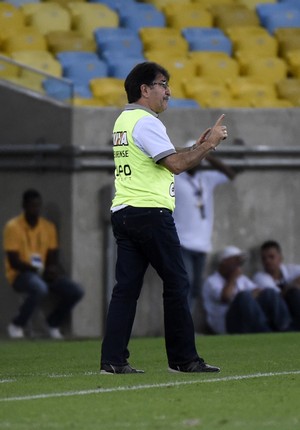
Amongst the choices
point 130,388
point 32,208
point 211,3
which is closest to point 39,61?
point 32,208

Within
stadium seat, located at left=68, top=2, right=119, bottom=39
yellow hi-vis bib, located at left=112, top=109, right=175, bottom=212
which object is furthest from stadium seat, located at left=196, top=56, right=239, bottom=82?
yellow hi-vis bib, located at left=112, top=109, right=175, bottom=212

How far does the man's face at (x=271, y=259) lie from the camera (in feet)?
50.9

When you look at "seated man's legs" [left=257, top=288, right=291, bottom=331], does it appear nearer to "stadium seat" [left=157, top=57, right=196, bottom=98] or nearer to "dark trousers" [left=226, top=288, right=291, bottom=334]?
"dark trousers" [left=226, top=288, right=291, bottom=334]

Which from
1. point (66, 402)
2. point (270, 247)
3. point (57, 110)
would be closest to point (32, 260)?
point (57, 110)

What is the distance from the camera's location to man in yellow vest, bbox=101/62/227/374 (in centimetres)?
847

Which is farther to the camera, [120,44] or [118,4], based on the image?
[118,4]

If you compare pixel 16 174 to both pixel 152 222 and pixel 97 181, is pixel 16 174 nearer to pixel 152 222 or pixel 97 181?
pixel 97 181

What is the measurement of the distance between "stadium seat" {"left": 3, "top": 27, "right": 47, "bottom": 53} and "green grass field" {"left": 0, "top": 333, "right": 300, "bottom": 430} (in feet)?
20.8

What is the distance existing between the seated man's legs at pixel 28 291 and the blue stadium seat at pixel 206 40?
4940mm

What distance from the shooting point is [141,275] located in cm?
862

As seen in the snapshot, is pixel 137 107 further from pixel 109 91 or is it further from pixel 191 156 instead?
pixel 109 91

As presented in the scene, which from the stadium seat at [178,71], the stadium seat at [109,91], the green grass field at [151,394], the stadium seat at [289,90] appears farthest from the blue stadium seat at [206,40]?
the green grass field at [151,394]

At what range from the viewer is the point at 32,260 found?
14773 millimetres

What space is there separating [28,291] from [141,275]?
239 inches
